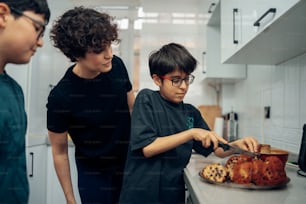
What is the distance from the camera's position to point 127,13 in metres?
1.40

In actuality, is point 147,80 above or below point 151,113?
above

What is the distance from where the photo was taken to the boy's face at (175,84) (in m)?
0.55

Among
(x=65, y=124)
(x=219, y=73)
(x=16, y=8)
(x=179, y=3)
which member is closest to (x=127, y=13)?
(x=179, y=3)

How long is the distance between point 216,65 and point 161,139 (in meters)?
0.74

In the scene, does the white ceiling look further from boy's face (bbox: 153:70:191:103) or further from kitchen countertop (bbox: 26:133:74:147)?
boy's face (bbox: 153:70:191:103)

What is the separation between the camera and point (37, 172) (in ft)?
3.30

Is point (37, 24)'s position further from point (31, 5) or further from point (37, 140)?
point (37, 140)

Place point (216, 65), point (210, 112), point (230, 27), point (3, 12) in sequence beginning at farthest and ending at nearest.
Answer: point (210, 112), point (216, 65), point (230, 27), point (3, 12)

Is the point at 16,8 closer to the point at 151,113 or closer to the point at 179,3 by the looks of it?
the point at 151,113

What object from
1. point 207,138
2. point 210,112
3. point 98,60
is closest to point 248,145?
point 207,138

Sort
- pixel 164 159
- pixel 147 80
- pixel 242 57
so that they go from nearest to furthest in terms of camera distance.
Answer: pixel 164 159, pixel 242 57, pixel 147 80

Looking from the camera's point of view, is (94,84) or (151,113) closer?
(151,113)

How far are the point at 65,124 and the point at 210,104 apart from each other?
35.9 inches

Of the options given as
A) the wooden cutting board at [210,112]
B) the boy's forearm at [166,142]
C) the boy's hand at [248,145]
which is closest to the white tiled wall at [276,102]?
the wooden cutting board at [210,112]
